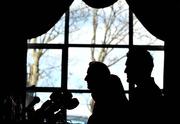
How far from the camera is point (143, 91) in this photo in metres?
2.73

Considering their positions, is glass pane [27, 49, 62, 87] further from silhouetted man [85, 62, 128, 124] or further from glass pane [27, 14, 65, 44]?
silhouetted man [85, 62, 128, 124]

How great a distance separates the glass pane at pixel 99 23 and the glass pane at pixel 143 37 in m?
0.11

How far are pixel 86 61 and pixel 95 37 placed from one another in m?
0.30

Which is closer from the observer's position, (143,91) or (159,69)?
(143,91)

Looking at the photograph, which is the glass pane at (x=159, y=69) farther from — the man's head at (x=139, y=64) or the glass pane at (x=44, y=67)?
the man's head at (x=139, y=64)

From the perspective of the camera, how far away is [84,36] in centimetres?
509

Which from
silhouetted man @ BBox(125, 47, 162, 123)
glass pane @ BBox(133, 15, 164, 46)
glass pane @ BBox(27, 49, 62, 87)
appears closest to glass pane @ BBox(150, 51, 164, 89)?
glass pane @ BBox(133, 15, 164, 46)

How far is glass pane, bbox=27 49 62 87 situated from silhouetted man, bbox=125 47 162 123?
2.22 meters

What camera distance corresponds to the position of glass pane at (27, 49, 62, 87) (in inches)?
195

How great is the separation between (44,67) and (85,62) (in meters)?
0.46

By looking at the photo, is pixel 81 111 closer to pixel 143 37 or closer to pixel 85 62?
pixel 85 62

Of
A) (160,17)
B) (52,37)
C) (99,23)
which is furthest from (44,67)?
(160,17)

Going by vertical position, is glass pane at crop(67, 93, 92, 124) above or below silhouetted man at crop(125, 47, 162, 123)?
below

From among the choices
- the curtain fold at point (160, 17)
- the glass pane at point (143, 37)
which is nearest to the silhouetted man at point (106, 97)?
the curtain fold at point (160, 17)
